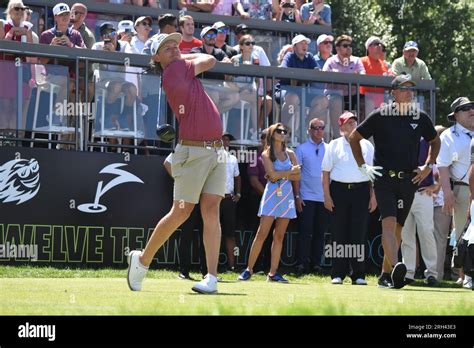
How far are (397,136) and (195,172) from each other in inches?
118

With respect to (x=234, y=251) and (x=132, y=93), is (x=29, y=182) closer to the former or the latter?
(x=132, y=93)

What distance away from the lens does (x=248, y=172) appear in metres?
16.9

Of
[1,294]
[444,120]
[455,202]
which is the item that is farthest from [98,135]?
[444,120]

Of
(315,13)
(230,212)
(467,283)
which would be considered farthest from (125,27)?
(467,283)

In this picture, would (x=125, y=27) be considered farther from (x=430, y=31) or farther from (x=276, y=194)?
(x=430, y=31)

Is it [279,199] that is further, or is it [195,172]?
[279,199]

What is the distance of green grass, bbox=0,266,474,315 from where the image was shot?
25.4ft

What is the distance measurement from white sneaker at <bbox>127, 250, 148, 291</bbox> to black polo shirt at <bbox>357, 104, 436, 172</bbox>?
3.32 metres

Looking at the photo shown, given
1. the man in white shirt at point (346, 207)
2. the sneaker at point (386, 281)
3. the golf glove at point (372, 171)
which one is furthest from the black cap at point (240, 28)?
the sneaker at point (386, 281)

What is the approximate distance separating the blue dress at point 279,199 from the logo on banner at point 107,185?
1977 millimetres

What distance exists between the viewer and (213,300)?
926 cm

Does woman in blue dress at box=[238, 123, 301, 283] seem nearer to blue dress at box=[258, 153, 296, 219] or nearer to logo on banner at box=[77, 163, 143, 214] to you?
A: blue dress at box=[258, 153, 296, 219]

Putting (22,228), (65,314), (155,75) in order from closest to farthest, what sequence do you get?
(65,314) → (22,228) → (155,75)

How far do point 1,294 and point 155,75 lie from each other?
274 inches
